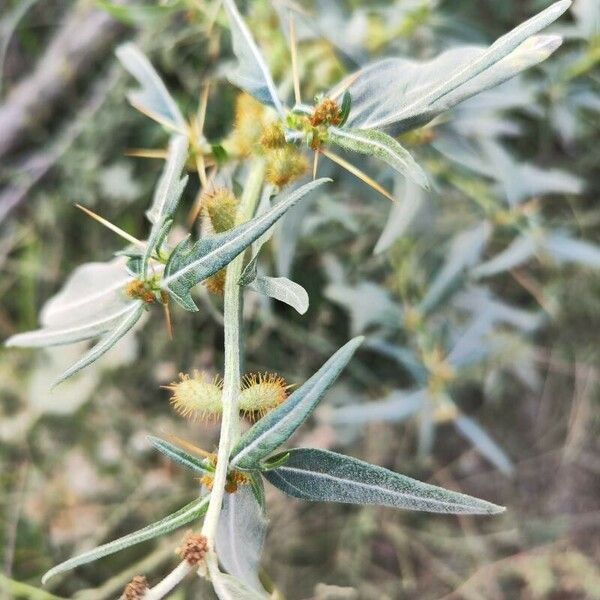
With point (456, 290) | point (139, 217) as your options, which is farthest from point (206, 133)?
point (456, 290)

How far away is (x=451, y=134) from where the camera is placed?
3.19ft

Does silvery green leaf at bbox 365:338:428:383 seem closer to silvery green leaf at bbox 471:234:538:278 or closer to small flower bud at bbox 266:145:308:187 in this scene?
silvery green leaf at bbox 471:234:538:278

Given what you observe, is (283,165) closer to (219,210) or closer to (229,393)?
(219,210)

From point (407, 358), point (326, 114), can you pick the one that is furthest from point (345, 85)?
point (407, 358)

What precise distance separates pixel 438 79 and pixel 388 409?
0.71 m

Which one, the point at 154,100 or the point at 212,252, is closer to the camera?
the point at 212,252

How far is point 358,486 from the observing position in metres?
0.50

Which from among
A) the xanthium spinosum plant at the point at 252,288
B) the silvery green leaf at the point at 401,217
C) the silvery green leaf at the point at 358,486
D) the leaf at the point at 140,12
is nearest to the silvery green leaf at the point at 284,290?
the xanthium spinosum plant at the point at 252,288

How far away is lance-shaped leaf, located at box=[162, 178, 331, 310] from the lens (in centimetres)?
50

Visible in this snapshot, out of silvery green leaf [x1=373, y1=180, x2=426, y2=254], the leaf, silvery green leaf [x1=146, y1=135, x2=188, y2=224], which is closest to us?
silvery green leaf [x1=146, y1=135, x2=188, y2=224]

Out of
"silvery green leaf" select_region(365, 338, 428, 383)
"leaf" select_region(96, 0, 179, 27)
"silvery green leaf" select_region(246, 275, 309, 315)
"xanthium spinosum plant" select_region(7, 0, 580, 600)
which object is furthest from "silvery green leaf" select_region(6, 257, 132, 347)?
"silvery green leaf" select_region(365, 338, 428, 383)

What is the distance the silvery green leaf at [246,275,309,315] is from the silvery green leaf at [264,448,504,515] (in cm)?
11

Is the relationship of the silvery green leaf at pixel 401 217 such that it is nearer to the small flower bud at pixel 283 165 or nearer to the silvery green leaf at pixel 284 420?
the small flower bud at pixel 283 165

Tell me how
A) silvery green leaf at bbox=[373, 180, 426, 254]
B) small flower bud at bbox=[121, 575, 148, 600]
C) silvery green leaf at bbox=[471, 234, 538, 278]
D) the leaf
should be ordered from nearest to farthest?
small flower bud at bbox=[121, 575, 148, 600]
silvery green leaf at bbox=[373, 180, 426, 254]
the leaf
silvery green leaf at bbox=[471, 234, 538, 278]
